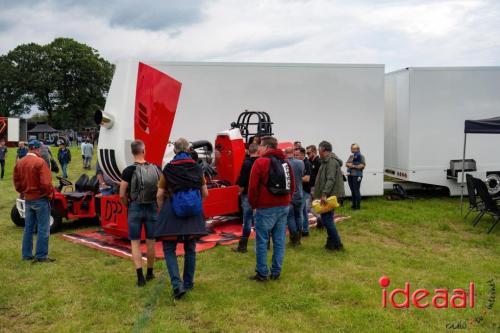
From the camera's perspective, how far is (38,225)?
228 inches

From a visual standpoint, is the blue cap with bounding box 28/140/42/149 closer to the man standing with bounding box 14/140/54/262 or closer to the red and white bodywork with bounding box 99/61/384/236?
the man standing with bounding box 14/140/54/262

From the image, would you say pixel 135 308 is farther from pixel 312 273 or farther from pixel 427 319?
pixel 427 319

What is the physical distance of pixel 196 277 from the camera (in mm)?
5262

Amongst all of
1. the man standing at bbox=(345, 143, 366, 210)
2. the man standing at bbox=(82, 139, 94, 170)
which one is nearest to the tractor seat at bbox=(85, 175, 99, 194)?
the man standing at bbox=(345, 143, 366, 210)

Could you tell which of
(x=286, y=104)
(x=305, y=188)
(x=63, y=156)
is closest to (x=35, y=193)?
(x=305, y=188)

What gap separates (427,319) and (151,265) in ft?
9.46

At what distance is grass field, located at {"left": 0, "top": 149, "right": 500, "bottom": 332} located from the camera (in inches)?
157

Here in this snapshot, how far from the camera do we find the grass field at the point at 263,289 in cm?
399

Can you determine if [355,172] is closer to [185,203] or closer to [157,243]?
[157,243]

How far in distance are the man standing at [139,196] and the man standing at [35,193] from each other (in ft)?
5.11

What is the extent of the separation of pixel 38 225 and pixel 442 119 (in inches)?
351

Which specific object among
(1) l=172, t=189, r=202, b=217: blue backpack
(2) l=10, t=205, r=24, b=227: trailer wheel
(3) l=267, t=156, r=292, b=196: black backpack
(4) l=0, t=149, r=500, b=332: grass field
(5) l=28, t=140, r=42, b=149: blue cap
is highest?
(5) l=28, t=140, r=42, b=149: blue cap

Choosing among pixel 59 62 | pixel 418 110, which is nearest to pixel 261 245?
pixel 418 110

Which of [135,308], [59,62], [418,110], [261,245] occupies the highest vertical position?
[59,62]
